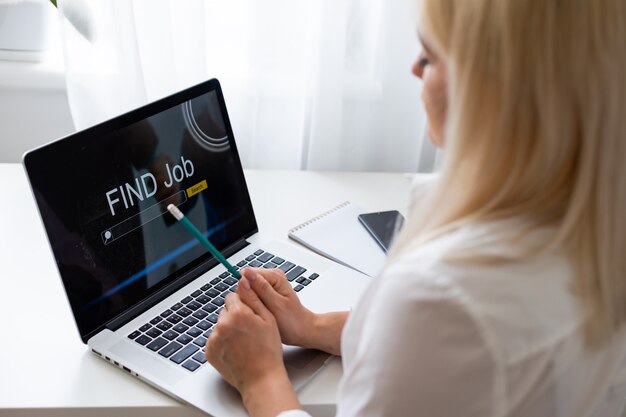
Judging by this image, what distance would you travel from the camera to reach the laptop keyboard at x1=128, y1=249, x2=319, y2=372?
0.78 metres

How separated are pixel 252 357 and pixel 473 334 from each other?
306 mm

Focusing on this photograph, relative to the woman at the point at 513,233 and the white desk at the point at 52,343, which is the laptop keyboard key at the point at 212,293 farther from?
the woman at the point at 513,233

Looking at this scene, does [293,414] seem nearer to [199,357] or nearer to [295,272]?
[199,357]

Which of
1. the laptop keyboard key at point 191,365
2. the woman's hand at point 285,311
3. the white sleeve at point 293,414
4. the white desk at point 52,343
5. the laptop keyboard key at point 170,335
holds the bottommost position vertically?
the white desk at point 52,343

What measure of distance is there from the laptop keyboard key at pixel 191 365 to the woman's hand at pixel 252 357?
0.09 feet

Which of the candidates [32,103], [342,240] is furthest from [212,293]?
[32,103]

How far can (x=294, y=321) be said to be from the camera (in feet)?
2.61

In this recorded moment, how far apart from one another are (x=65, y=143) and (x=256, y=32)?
0.58 m

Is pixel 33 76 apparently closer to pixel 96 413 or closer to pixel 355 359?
pixel 96 413

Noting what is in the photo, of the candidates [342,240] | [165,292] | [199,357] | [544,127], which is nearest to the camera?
[544,127]

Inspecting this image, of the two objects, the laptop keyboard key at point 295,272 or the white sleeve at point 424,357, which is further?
the laptop keyboard key at point 295,272

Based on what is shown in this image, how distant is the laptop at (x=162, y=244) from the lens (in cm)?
77

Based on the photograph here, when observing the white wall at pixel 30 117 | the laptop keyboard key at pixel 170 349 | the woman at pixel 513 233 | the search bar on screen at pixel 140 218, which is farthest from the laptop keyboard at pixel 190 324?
the white wall at pixel 30 117

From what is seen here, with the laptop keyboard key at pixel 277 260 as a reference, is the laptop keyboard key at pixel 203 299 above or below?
above
